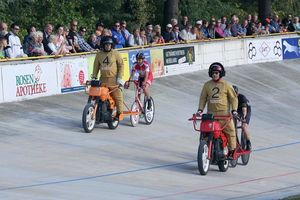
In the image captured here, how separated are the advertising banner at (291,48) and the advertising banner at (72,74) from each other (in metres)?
14.1

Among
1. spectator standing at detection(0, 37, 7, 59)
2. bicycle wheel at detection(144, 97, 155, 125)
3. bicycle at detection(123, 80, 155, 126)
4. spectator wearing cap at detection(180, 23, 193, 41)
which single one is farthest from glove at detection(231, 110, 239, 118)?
spectator wearing cap at detection(180, 23, 193, 41)

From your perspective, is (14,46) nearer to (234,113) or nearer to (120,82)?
(120,82)

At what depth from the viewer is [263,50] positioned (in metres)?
38.7

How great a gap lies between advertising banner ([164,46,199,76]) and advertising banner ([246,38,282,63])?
4.07 meters

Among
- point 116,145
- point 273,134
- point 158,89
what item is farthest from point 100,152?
point 158,89

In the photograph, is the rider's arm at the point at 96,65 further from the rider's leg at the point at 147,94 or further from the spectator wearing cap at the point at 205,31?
the spectator wearing cap at the point at 205,31

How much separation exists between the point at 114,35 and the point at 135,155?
10.4 meters

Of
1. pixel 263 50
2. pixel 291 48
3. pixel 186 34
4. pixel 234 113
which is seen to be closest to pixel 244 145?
pixel 234 113

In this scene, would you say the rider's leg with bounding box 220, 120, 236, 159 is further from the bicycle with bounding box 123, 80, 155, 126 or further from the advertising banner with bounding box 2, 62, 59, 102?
the advertising banner with bounding box 2, 62, 59, 102

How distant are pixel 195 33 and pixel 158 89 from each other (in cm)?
483

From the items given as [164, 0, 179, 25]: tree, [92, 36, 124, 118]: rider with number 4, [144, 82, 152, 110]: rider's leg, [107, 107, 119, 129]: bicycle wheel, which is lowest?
[107, 107, 119, 129]: bicycle wheel

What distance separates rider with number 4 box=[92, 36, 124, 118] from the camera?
929 inches

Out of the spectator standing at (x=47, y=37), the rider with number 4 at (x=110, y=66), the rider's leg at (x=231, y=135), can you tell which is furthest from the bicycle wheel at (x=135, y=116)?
the rider's leg at (x=231, y=135)

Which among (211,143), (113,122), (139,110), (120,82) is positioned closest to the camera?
(211,143)
